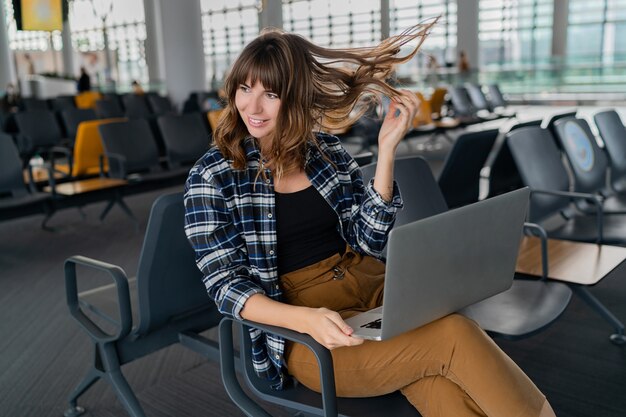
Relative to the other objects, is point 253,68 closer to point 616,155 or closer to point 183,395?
point 183,395

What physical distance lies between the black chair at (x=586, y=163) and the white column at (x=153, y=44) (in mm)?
18966

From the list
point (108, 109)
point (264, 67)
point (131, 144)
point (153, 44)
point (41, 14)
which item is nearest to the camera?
point (264, 67)

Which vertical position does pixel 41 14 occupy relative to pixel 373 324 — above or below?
above

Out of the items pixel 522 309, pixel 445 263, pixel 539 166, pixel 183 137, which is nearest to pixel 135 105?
pixel 183 137

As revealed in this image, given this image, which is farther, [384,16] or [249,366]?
[384,16]

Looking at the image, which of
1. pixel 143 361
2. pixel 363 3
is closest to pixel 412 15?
pixel 363 3

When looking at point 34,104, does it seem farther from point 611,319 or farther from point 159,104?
point 611,319

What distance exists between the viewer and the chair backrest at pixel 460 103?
10.0m

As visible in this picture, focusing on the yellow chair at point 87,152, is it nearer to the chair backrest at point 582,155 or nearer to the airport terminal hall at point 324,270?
the airport terminal hall at point 324,270

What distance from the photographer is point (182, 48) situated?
12.2 meters

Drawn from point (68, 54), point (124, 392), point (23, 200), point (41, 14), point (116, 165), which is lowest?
point (124, 392)

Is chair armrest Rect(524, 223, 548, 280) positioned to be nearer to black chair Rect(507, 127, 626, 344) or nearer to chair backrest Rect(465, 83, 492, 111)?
black chair Rect(507, 127, 626, 344)

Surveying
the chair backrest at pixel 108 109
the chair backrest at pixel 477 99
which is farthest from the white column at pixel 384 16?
the chair backrest at pixel 108 109

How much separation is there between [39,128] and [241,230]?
6119 mm
